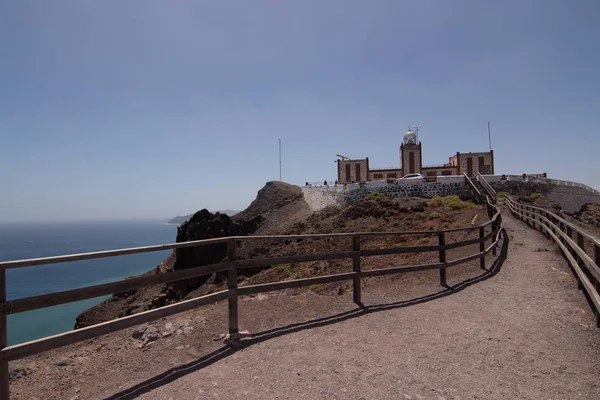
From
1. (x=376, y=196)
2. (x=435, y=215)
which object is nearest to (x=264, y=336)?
(x=435, y=215)

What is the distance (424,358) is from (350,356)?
793mm

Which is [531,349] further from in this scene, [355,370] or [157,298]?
[157,298]

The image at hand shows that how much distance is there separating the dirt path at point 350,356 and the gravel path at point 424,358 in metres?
0.01

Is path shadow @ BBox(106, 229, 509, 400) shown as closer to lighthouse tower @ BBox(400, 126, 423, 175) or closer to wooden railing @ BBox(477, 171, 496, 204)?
wooden railing @ BBox(477, 171, 496, 204)

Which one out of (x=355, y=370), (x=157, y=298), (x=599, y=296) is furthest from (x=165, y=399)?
(x=157, y=298)

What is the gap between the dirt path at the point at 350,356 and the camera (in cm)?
347

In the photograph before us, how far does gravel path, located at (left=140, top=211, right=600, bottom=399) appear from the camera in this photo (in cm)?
341

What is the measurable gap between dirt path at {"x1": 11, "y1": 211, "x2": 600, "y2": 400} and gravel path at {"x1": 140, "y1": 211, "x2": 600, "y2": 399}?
13 mm

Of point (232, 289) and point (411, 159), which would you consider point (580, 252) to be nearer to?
point (232, 289)

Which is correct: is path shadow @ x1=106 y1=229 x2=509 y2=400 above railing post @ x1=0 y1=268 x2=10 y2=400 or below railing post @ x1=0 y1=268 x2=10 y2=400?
below

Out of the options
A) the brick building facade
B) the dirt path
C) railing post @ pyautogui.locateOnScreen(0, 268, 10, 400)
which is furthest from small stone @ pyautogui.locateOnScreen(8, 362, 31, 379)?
the brick building facade

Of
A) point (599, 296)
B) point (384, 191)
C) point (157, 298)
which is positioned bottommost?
point (157, 298)

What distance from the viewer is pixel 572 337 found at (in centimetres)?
475

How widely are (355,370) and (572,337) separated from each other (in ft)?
9.86
